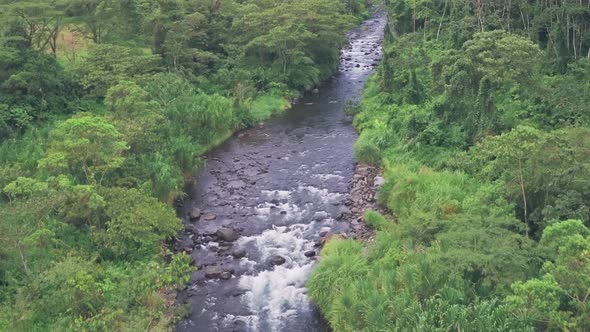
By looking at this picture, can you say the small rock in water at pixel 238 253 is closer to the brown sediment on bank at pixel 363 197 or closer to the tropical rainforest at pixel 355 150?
the tropical rainforest at pixel 355 150

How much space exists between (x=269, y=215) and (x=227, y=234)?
11.1 ft

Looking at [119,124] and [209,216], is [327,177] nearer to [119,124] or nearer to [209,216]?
[209,216]

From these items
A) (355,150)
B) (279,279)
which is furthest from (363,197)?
(279,279)

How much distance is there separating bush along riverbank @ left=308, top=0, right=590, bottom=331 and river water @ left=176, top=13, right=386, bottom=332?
1.92m

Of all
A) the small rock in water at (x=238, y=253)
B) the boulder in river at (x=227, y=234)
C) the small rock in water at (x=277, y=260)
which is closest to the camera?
the small rock in water at (x=277, y=260)

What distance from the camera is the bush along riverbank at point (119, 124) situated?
2202 centimetres

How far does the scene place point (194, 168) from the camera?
118 feet

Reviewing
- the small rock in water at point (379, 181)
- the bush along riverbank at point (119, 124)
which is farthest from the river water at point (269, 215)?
the small rock in water at point (379, 181)

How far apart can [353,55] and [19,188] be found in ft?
169

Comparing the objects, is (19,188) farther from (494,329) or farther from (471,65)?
(471,65)

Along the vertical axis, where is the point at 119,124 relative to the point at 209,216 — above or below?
above

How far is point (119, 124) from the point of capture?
31156 mm

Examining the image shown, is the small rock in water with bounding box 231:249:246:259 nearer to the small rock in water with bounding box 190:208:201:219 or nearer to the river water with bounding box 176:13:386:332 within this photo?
the river water with bounding box 176:13:386:332

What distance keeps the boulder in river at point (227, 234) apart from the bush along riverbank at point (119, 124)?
2677 mm
